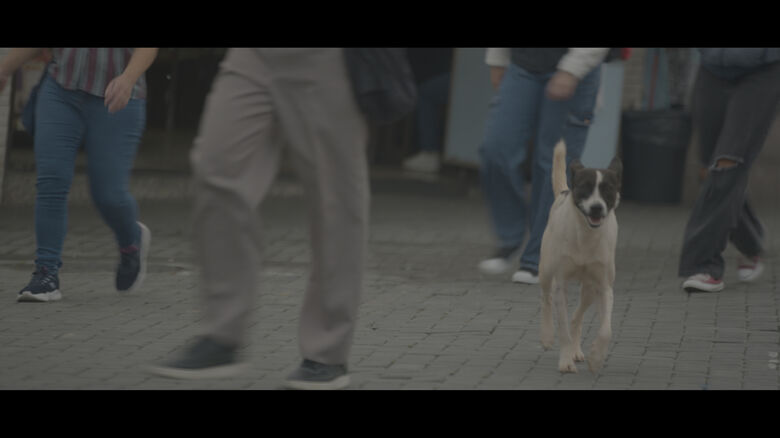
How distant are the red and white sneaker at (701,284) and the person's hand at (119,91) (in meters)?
3.31

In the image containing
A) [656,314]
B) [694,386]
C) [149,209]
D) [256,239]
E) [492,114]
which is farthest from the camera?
[149,209]

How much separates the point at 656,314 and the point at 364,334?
1666 mm

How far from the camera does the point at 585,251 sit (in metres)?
5.86

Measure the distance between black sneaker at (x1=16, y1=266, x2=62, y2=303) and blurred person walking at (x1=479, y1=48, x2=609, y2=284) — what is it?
248 cm

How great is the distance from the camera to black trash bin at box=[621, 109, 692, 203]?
12.8m

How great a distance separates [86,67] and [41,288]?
45.6 inches

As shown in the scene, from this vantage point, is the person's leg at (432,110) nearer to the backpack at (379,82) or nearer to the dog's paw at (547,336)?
the dog's paw at (547,336)

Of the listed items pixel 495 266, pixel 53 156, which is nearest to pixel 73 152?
pixel 53 156

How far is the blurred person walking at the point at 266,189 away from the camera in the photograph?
4.52m

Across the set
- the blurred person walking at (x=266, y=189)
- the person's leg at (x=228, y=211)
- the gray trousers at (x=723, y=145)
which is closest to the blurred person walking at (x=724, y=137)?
the gray trousers at (x=723, y=145)

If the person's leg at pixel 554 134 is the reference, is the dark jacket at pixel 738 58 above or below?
above
